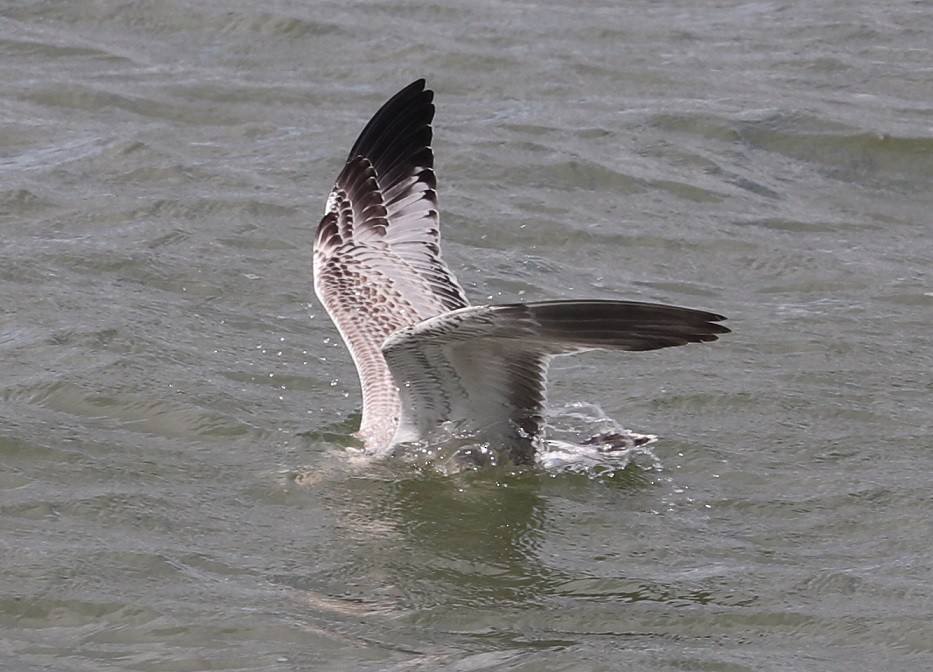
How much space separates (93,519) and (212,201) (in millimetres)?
3870

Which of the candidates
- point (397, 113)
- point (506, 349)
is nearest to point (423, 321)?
point (506, 349)

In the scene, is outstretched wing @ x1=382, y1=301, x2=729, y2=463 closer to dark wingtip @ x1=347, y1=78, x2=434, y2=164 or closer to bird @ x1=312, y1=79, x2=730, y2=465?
bird @ x1=312, y1=79, x2=730, y2=465

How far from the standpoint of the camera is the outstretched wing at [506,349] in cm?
557

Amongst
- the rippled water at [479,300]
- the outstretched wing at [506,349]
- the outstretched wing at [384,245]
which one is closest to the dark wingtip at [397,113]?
the outstretched wing at [384,245]

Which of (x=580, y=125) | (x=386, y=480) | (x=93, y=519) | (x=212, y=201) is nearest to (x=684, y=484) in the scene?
(x=386, y=480)

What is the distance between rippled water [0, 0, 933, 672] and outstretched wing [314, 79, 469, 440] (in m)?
0.46

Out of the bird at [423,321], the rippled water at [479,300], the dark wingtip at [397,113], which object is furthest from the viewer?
the dark wingtip at [397,113]

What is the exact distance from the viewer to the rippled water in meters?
5.82

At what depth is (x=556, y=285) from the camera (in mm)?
9211

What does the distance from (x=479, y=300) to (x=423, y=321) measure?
119 inches

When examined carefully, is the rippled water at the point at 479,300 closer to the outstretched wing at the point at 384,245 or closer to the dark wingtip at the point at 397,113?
the outstretched wing at the point at 384,245

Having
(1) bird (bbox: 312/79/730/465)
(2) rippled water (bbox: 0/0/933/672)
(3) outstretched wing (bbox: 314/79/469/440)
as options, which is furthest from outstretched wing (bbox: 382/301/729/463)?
(3) outstretched wing (bbox: 314/79/469/440)

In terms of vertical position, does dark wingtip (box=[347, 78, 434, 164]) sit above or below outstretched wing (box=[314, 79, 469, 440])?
above

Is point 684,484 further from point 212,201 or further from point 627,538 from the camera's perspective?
point 212,201
